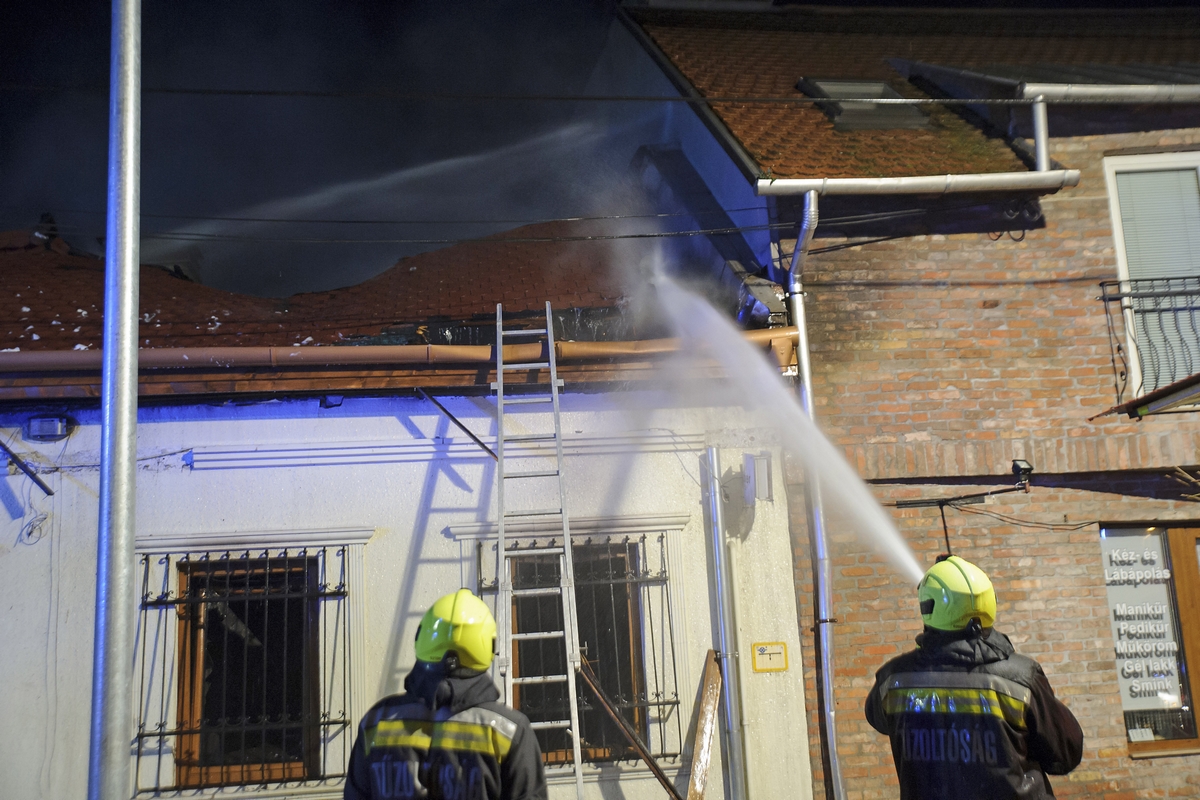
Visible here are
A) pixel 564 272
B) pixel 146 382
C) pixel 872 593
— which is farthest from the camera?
pixel 564 272

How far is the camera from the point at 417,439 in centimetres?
567

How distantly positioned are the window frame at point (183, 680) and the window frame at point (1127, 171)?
574 cm

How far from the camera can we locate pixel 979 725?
10.4 ft

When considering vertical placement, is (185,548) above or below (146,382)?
below

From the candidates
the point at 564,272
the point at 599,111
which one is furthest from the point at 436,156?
the point at 564,272

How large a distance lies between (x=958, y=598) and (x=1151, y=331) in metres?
4.32

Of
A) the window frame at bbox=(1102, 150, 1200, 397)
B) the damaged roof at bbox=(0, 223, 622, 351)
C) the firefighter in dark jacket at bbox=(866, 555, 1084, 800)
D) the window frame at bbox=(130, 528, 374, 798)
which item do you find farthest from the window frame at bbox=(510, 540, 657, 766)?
the window frame at bbox=(1102, 150, 1200, 397)

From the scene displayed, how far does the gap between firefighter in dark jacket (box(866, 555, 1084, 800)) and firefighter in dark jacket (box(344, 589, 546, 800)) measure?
149 cm

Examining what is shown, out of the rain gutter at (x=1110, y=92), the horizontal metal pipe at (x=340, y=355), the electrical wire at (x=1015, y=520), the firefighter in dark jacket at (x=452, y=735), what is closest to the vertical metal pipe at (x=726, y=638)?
the horizontal metal pipe at (x=340, y=355)

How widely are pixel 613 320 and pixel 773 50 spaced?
4253 mm

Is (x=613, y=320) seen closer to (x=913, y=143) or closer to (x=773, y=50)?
(x=913, y=143)

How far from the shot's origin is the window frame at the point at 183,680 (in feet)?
17.0

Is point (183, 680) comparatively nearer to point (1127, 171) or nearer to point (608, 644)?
point (608, 644)

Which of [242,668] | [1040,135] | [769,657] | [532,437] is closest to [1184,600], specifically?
[769,657]
